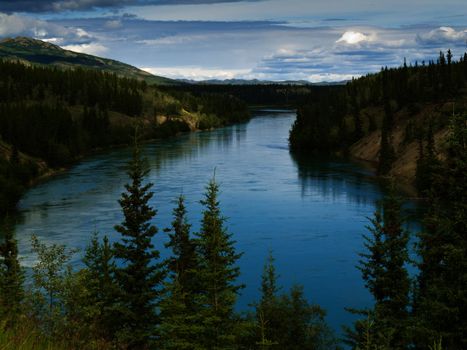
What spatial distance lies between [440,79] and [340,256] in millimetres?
103520

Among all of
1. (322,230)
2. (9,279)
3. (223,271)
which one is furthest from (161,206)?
(223,271)

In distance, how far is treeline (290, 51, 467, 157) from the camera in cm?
13438

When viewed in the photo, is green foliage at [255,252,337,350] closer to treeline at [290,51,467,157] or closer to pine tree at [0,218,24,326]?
pine tree at [0,218,24,326]

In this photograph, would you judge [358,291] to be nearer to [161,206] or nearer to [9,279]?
[9,279]

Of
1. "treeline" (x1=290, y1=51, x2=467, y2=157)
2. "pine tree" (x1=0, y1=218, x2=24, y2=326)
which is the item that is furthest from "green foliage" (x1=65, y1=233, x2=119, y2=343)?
"treeline" (x1=290, y1=51, x2=467, y2=157)

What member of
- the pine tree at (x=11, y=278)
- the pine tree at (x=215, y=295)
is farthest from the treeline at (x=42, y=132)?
the pine tree at (x=215, y=295)

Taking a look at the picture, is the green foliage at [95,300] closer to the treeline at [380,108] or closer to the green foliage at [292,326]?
the green foliage at [292,326]

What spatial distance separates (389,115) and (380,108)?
18.8 m

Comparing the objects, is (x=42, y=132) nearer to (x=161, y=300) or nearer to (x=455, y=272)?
(x=161, y=300)

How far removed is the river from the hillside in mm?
12880

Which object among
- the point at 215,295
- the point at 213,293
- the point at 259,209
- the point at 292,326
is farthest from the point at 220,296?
the point at 259,209

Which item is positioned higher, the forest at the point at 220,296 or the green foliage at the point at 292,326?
the forest at the point at 220,296

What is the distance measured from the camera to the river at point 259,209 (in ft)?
168

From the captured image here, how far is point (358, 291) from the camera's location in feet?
155
